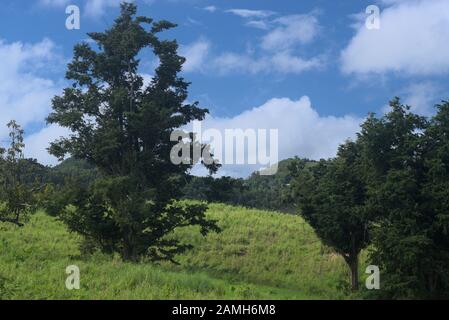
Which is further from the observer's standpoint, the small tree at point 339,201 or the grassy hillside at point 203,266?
the small tree at point 339,201

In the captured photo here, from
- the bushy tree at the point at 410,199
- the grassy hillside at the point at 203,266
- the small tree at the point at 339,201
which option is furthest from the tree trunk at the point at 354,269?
the bushy tree at the point at 410,199

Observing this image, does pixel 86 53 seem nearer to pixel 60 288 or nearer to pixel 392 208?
pixel 60 288

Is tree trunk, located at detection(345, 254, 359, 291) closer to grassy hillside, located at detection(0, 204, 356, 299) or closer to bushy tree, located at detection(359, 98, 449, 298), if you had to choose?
grassy hillside, located at detection(0, 204, 356, 299)

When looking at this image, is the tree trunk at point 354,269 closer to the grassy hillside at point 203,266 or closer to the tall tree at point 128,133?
the grassy hillside at point 203,266

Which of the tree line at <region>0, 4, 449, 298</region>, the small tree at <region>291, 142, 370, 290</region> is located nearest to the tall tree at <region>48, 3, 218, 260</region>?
the tree line at <region>0, 4, 449, 298</region>

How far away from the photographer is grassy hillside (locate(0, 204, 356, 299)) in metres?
16.0

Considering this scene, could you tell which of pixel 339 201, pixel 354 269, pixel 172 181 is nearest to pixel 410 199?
pixel 339 201

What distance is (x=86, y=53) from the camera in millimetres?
25859

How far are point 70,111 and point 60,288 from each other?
37.0 feet

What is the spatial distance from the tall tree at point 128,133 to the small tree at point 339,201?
5705mm

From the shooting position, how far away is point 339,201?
26188 millimetres

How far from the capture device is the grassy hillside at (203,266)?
1602 centimetres

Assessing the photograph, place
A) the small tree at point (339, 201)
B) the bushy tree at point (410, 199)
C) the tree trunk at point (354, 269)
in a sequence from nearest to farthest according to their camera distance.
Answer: the bushy tree at point (410, 199), the small tree at point (339, 201), the tree trunk at point (354, 269)

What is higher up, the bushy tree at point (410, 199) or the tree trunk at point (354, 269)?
the bushy tree at point (410, 199)
